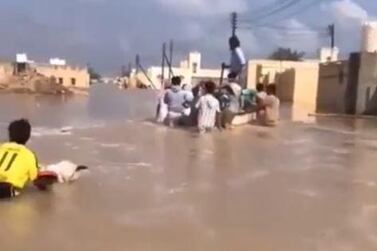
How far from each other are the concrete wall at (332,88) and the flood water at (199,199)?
12609 mm

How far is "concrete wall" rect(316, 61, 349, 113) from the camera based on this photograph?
88.1 ft

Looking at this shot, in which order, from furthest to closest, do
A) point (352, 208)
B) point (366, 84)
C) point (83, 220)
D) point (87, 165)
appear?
point (366, 84) < point (87, 165) < point (352, 208) < point (83, 220)

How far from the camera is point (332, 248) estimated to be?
6062mm

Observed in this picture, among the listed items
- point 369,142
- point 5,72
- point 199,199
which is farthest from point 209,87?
point 5,72

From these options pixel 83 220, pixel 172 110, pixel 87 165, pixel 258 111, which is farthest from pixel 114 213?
pixel 258 111

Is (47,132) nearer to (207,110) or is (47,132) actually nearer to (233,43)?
(207,110)

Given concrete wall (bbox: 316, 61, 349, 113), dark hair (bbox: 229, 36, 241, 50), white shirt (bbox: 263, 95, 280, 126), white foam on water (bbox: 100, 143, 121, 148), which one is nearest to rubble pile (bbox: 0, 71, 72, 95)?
concrete wall (bbox: 316, 61, 349, 113)

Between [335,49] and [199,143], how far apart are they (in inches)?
1839

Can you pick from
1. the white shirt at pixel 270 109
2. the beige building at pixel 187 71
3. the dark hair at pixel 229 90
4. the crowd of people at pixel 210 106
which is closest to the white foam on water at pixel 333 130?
the crowd of people at pixel 210 106

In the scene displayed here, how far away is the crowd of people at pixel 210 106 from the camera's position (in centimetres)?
1609

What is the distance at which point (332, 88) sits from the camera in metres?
29.4

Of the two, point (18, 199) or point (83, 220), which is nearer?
point (83, 220)

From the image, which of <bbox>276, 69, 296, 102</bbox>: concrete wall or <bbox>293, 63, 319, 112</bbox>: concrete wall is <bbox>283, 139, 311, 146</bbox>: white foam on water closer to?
<bbox>293, 63, 319, 112</bbox>: concrete wall

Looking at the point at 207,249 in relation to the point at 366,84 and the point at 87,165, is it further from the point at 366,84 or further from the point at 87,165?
the point at 366,84
